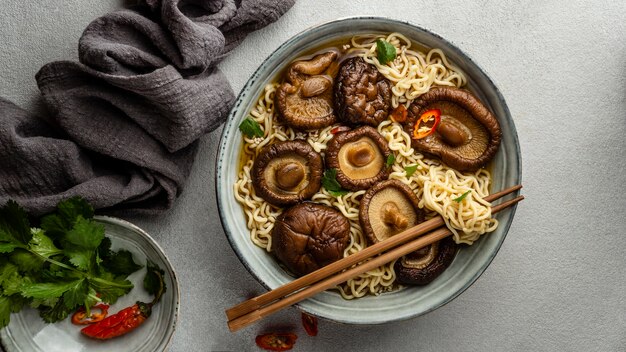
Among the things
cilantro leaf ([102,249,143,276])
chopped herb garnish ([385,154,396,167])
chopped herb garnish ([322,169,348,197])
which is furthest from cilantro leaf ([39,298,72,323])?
chopped herb garnish ([385,154,396,167])

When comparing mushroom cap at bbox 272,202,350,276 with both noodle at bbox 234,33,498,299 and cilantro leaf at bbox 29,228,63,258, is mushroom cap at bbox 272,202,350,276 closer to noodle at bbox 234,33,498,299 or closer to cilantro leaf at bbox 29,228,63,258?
noodle at bbox 234,33,498,299

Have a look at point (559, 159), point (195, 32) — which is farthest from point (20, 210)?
point (559, 159)

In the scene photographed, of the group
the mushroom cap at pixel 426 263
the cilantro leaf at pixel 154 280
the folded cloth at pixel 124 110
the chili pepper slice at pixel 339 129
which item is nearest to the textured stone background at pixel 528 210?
the cilantro leaf at pixel 154 280

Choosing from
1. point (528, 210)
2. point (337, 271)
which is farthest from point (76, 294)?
point (528, 210)

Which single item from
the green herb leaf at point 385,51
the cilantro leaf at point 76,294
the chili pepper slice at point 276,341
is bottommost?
the cilantro leaf at point 76,294

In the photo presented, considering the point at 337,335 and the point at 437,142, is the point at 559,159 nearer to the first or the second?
the point at 437,142

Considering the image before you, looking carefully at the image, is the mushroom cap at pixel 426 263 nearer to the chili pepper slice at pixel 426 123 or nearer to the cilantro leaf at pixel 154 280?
the chili pepper slice at pixel 426 123
